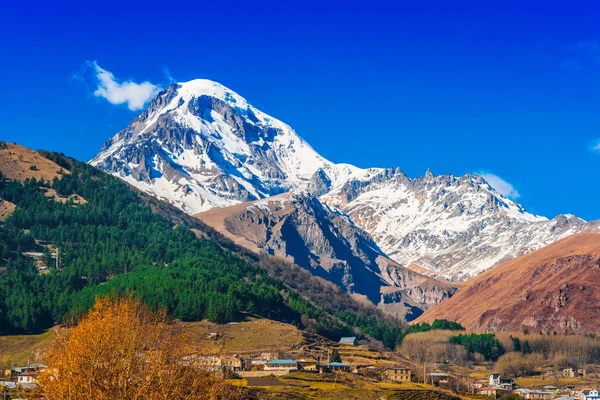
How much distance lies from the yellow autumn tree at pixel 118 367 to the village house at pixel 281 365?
116763mm

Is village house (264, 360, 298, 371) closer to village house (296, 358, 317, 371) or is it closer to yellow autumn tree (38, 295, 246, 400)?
village house (296, 358, 317, 371)

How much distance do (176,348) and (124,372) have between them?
5.37m

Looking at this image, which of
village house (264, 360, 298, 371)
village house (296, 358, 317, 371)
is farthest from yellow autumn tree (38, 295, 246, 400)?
village house (296, 358, 317, 371)

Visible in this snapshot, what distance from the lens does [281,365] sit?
18650 centimetres

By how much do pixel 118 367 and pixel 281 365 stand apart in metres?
127

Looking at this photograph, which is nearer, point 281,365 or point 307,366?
point 281,365

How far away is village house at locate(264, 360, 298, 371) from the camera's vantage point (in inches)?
7195

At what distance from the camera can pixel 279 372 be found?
17938 cm

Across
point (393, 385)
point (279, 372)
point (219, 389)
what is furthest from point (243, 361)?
point (219, 389)

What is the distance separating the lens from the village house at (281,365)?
183 metres

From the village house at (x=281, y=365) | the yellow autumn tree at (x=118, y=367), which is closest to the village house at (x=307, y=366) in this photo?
the village house at (x=281, y=365)

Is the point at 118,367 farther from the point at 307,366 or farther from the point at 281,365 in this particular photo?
the point at 307,366

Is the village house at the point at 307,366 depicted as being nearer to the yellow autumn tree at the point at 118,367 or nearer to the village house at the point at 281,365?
the village house at the point at 281,365

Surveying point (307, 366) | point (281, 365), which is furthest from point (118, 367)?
point (307, 366)
